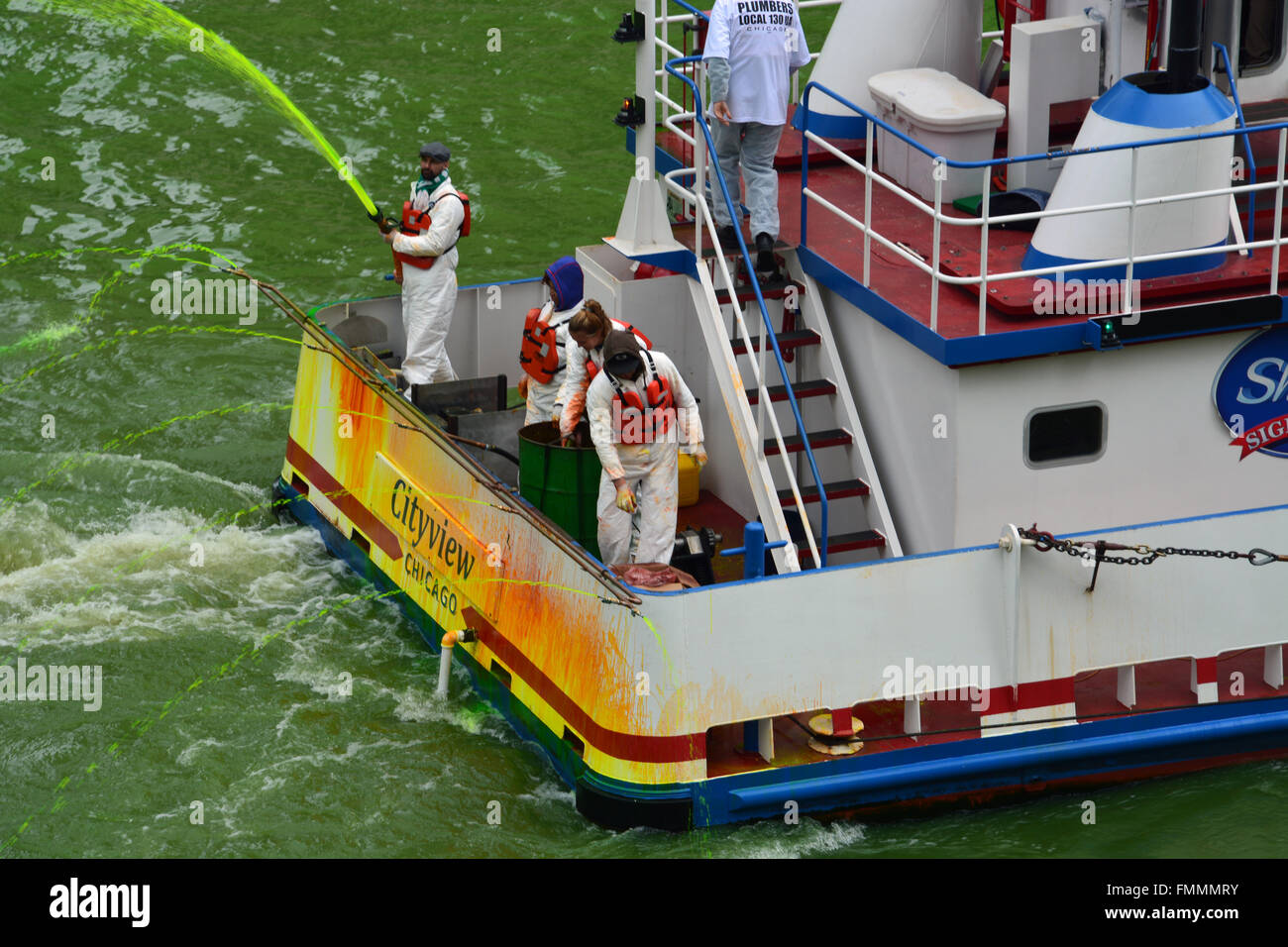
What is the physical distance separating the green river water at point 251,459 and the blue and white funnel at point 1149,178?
2839 mm

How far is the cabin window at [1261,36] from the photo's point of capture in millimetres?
11727

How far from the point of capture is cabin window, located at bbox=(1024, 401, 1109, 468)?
35.3 ft

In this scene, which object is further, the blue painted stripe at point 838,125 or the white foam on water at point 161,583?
the blue painted stripe at point 838,125

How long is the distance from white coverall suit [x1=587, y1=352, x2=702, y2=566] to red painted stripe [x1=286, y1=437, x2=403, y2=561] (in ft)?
7.62

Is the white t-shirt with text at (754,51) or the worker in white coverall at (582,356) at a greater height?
the white t-shirt with text at (754,51)

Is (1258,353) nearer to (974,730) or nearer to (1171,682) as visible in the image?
(1171,682)

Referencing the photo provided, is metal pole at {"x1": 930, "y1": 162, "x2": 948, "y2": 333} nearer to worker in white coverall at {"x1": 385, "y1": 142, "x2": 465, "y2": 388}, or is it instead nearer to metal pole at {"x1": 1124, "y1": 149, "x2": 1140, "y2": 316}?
metal pole at {"x1": 1124, "y1": 149, "x2": 1140, "y2": 316}

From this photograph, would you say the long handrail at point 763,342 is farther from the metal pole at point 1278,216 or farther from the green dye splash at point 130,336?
the green dye splash at point 130,336

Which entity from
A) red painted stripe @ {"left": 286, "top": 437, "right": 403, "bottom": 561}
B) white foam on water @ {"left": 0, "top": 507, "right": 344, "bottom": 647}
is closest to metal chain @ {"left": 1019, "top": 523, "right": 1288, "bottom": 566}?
red painted stripe @ {"left": 286, "top": 437, "right": 403, "bottom": 561}

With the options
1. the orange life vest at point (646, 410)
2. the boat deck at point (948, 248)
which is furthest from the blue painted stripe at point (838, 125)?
the orange life vest at point (646, 410)

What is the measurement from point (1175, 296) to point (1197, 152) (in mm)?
750

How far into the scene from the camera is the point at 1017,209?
12.0 m

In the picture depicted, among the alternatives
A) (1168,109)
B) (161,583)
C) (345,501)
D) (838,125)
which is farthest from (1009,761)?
(161,583)

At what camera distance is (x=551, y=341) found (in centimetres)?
1208
